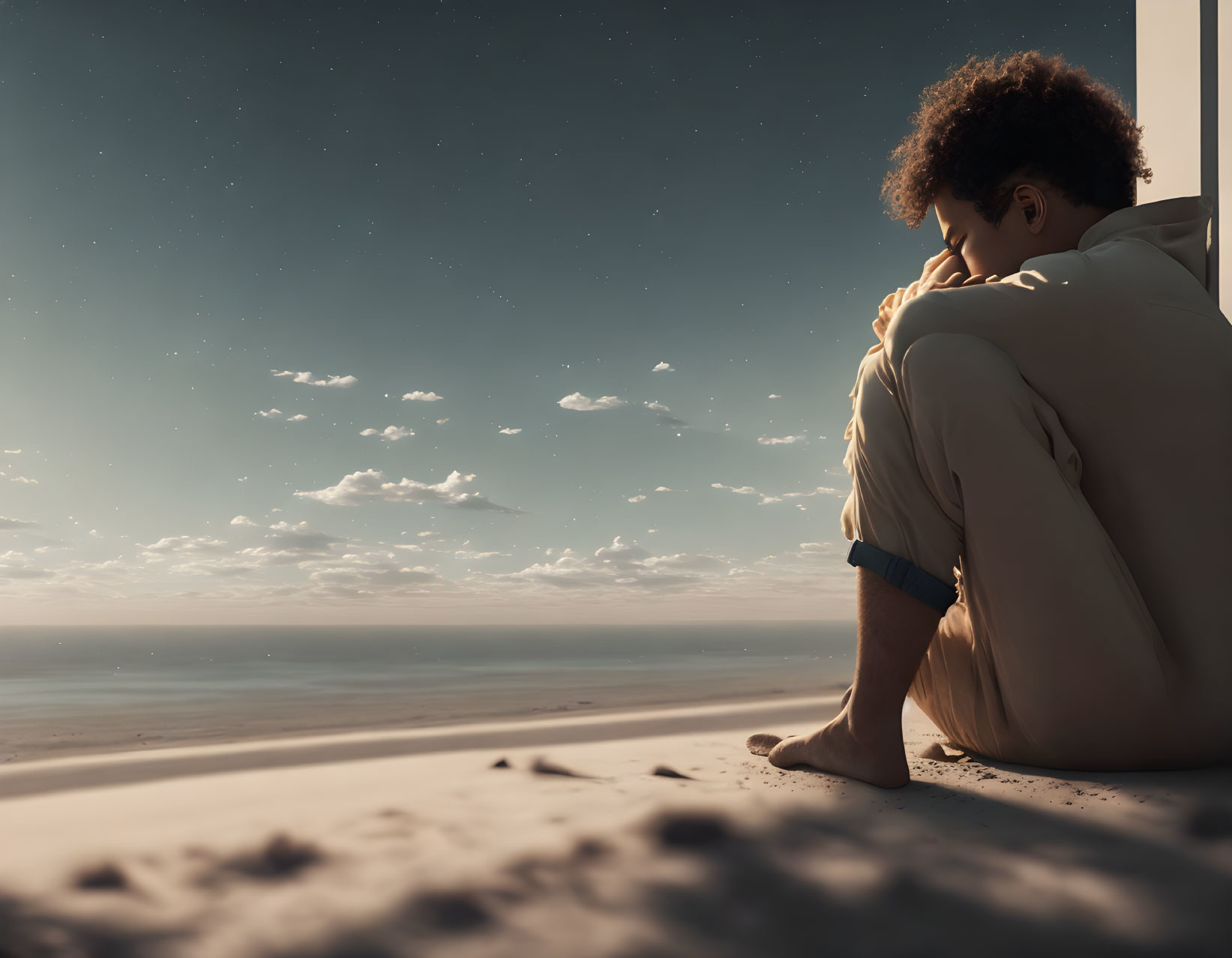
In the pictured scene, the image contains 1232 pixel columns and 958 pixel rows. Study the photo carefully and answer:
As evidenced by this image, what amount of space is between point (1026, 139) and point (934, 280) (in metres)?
0.26

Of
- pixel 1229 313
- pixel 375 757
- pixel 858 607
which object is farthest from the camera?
pixel 375 757

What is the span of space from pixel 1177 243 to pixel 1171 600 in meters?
0.53

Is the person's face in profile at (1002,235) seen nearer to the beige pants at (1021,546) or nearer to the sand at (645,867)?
the beige pants at (1021,546)

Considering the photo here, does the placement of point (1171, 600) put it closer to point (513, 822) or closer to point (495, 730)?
point (513, 822)

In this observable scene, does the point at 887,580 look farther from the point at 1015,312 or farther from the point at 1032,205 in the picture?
the point at 1032,205

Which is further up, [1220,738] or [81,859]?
[1220,738]

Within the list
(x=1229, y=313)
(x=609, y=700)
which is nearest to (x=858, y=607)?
(x=1229, y=313)

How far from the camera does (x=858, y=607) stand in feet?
3.20

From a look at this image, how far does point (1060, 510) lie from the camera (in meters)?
0.87

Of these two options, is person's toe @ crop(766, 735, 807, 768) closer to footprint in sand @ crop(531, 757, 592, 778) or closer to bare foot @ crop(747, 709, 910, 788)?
bare foot @ crop(747, 709, 910, 788)

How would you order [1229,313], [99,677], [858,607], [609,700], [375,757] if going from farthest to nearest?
[99,677] < [609,700] < [375,757] < [1229,313] < [858,607]

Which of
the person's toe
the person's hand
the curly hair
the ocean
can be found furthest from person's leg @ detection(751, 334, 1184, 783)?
the ocean

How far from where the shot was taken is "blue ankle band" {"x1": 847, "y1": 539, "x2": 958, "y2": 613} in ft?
3.03

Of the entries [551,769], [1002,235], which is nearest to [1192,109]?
[1002,235]
